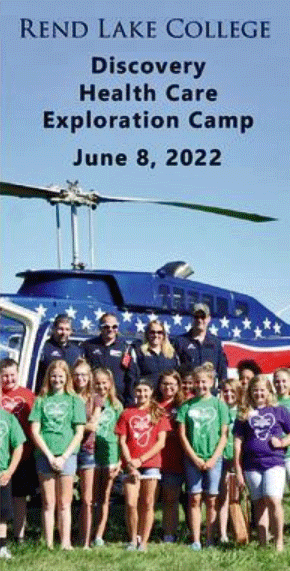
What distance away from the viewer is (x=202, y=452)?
24.6 feet

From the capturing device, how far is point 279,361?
15117 mm

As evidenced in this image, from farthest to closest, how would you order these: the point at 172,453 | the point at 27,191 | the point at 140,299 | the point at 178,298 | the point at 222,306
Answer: the point at 222,306
the point at 178,298
the point at 140,299
the point at 27,191
the point at 172,453

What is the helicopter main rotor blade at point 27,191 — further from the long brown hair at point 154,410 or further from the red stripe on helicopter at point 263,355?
the long brown hair at point 154,410

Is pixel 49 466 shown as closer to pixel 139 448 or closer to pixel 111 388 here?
pixel 139 448

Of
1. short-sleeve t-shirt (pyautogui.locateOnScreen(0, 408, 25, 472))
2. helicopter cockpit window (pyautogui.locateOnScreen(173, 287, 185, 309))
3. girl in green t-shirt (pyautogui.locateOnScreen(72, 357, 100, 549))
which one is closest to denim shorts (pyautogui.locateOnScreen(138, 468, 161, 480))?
girl in green t-shirt (pyautogui.locateOnScreen(72, 357, 100, 549))

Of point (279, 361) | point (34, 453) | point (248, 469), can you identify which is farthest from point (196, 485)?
point (279, 361)

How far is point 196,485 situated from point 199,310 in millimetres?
1370

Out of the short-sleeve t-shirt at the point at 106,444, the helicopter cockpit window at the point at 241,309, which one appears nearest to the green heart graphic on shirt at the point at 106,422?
the short-sleeve t-shirt at the point at 106,444

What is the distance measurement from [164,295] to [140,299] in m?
0.52

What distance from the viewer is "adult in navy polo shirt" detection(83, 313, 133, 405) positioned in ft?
26.7

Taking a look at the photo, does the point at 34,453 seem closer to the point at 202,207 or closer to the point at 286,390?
the point at 286,390

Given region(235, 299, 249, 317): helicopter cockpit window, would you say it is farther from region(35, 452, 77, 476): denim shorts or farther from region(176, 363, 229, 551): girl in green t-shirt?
region(35, 452, 77, 476): denim shorts

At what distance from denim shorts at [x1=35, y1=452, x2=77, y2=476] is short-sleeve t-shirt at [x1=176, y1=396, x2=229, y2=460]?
790 millimetres

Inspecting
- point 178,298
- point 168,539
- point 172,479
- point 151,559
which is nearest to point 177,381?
point 172,479
